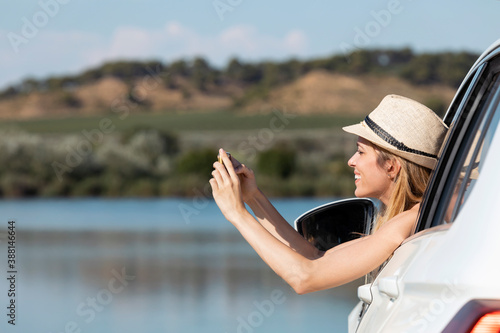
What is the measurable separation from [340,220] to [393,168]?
1.38ft

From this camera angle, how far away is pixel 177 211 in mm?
29000

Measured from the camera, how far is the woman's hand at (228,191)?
209 cm

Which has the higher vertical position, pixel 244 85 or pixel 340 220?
pixel 244 85

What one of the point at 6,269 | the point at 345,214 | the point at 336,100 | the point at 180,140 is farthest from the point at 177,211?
the point at 336,100

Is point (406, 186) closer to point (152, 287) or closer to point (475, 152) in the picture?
point (475, 152)

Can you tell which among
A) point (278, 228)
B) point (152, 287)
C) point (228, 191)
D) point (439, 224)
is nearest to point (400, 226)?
point (439, 224)

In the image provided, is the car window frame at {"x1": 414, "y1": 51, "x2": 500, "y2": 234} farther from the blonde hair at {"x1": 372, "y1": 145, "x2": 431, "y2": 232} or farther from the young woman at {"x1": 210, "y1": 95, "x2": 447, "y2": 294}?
the blonde hair at {"x1": 372, "y1": 145, "x2": 431, "y2": 232}

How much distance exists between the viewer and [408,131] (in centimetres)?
219

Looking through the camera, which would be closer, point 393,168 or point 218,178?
point 218,178

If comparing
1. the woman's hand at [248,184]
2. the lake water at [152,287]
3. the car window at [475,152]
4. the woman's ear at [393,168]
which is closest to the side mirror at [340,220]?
the woman's hand at [248,184]

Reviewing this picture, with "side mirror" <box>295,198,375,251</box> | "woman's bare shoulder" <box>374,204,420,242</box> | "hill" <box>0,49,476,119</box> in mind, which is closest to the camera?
"woman's bare shoulder" <box>374,204,420,242</box>

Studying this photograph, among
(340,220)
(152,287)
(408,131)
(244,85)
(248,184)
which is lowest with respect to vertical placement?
(152,287)

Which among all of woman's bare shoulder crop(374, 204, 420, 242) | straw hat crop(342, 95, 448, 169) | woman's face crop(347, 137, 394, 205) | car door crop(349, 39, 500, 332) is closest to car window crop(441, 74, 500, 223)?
car door crop(349, 39, 500, 332)

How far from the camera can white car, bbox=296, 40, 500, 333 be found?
1140 mm
